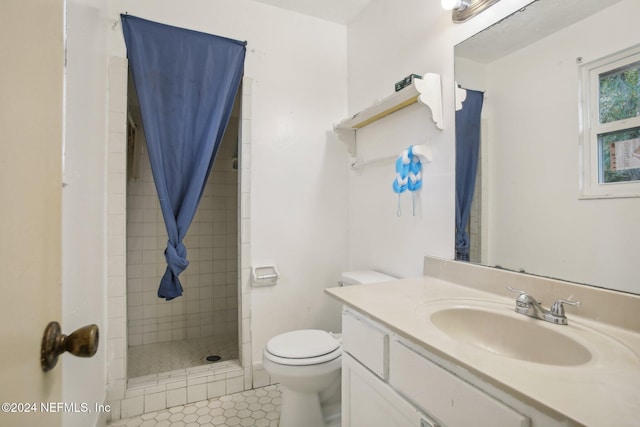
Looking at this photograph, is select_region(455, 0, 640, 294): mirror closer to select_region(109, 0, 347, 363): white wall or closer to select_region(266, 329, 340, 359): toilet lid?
select_region(266, 329, 340, 359): toilet lid

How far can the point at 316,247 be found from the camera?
223 centimetres

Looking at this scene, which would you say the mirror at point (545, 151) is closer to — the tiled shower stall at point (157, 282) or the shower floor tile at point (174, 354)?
the tiled shower stall at point (157, 282)

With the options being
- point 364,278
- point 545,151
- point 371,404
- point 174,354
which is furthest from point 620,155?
point 174,354

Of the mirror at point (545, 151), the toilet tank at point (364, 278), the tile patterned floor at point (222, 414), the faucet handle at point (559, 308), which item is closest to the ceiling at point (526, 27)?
the mirror at point (545, 151)

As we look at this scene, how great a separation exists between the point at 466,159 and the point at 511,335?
76 centimetres

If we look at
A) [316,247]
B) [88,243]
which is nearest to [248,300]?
[316,247]

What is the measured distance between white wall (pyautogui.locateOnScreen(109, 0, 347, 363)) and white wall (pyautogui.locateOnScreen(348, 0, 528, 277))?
16 cm

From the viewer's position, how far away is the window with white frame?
89 cm

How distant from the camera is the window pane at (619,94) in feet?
2.91

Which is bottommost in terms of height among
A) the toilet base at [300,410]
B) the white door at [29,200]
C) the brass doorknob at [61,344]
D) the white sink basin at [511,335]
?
the toilet base at [300,410]

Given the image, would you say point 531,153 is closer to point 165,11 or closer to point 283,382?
point 283,382

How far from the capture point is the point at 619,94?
3.03 feet

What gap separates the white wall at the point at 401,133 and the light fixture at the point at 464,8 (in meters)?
0.03

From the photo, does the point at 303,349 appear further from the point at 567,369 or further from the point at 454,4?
the point at 454,4
